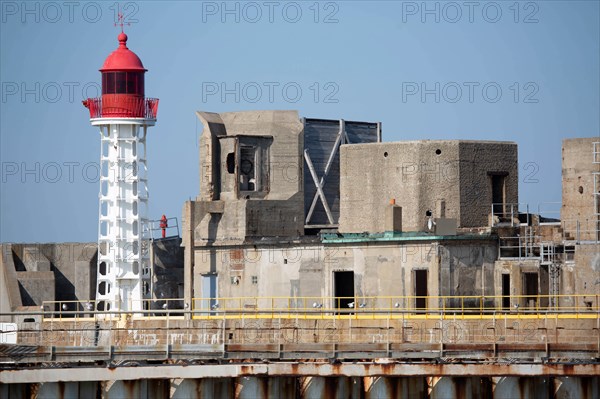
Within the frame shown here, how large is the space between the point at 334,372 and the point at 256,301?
21818 mm

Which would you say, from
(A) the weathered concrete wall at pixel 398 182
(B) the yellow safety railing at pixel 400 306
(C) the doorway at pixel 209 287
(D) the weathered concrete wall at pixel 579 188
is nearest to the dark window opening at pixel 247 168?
(C) the doorway at pixel 209 287

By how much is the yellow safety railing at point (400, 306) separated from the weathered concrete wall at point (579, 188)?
2.91m

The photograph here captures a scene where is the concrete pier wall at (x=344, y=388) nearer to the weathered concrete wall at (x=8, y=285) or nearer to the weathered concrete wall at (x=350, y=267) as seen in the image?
the weathered concrete wall at (x=350, y=267)

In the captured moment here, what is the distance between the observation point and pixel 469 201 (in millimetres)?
62094

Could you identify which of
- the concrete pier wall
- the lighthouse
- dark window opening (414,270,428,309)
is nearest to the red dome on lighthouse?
the lighthouse

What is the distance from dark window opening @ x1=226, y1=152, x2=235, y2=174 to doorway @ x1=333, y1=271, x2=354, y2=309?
9609mm

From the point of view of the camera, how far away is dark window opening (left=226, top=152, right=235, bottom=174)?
69375 mm

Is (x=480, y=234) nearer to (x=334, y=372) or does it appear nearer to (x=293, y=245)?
(x=293, y=245)

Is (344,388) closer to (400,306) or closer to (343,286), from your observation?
(400,306)

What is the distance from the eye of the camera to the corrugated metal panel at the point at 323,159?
72188mm

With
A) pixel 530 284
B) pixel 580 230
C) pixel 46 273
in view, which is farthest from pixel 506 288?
pixel 46 273

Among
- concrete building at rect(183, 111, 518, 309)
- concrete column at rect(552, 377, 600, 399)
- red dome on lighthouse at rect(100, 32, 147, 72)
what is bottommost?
concrete column at rect(552, 377, 600, 399)

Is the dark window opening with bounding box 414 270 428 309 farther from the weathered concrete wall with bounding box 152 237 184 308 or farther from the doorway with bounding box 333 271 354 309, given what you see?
the weathered concrete wall with bounding box 152 237 184 308

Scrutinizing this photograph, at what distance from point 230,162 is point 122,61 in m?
5.81
